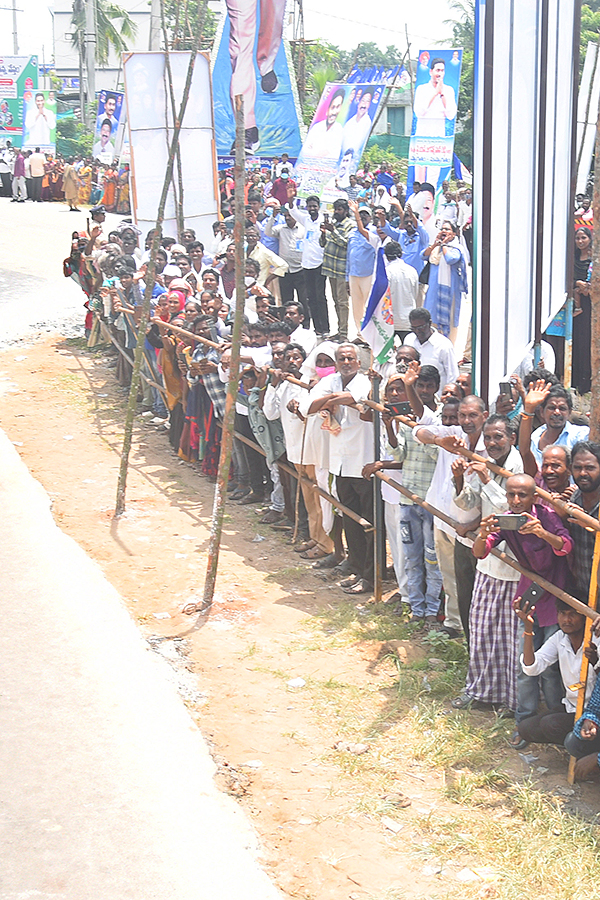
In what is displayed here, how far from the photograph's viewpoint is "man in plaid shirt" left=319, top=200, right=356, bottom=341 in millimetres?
12922

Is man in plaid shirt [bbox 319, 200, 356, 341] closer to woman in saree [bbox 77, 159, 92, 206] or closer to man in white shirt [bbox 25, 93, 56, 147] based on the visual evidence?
woman in saree [bbox 77, 159, 92, 206]

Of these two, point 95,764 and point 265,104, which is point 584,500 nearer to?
point 95,764

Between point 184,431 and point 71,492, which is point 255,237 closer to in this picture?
point 184,431

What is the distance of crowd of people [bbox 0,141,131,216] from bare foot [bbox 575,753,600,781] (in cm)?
2929

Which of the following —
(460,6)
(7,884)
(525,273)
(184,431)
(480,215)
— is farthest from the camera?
(460,6)

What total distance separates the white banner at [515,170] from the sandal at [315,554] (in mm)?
2452

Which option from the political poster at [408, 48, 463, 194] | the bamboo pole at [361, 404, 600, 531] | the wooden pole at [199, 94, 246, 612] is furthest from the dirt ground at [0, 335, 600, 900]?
the political poster at [408, 48, 463, 194]

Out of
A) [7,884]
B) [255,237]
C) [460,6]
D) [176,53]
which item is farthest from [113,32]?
[7,884]

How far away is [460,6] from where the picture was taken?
144 ft

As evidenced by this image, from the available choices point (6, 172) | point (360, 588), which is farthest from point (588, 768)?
point (6, 172)

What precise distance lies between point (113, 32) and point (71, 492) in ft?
128

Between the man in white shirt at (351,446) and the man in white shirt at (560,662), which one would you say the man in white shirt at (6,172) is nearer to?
the man in white shirt at (351,446)

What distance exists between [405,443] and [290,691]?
68.8 inches

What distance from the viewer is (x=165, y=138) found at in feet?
48.8
